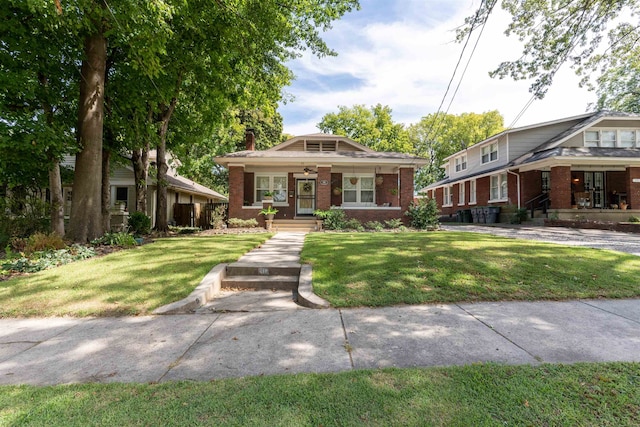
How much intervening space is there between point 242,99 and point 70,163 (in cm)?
1294

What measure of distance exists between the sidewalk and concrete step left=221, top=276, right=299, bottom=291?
3.93ft

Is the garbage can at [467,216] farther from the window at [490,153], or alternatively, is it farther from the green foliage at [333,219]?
the green foliage at [333,219]

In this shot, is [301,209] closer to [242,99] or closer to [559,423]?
[242,99]

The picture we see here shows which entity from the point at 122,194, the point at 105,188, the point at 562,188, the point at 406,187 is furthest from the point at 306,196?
the point at 562,188

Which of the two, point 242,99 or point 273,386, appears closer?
point 273,386

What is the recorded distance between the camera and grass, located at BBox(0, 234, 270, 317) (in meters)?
4.33

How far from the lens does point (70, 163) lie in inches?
721

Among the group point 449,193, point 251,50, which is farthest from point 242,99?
point 449,193

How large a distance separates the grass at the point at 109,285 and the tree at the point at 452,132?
33.9 m

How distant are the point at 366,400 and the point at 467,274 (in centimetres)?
378

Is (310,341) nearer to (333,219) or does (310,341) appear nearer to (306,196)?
(333,219)

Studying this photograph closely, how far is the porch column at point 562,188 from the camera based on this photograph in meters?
15.8

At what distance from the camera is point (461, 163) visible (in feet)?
91.5

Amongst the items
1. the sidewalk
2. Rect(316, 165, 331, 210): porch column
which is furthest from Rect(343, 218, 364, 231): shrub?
the sidewalk
